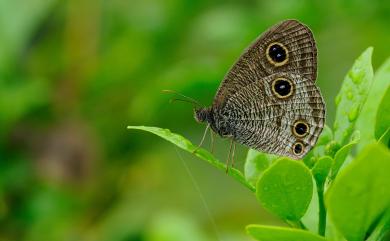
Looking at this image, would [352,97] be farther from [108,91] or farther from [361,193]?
[108,91]

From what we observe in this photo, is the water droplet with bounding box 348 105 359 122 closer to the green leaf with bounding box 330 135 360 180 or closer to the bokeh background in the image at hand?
the green leaf with bounding box 330 135 360 180

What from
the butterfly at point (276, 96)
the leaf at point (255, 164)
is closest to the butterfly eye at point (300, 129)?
the butterfly at point (276, 96)

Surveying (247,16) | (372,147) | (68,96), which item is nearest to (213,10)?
(247,16)

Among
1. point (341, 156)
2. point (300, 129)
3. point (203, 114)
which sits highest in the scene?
point (341, 156)

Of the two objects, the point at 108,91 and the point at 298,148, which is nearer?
the point at 298,148

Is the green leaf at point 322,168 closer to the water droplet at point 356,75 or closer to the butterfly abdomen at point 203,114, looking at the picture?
the water droplet at point 356,75

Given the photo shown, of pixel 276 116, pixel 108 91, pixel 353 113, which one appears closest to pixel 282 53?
pixel 276 116

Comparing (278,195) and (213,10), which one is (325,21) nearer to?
(213,10)
